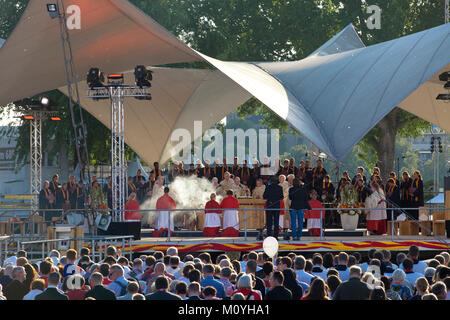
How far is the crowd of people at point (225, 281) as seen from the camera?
28.9 feet

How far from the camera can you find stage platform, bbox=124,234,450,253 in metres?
20.0

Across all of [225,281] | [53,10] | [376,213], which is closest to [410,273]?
[225,281]

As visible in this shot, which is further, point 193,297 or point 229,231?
point 229,231

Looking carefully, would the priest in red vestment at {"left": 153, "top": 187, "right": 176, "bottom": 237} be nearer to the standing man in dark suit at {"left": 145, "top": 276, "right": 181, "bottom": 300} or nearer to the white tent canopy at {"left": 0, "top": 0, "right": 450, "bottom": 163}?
the white tent canopy at {"left": 0, "top": 0, "right": 450, "bottom": 163}

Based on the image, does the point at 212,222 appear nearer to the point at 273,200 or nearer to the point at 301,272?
the point at 273,200

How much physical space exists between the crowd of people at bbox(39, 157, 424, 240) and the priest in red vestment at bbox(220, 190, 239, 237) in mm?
26

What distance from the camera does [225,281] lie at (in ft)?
36.2

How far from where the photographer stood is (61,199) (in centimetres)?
2552

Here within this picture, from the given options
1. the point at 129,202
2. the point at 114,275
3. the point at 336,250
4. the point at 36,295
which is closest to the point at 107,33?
the point at 129,202

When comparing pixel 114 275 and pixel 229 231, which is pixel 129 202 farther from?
pixel 114 275

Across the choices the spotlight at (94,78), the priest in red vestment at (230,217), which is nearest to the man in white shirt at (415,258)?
the priest in red vestment at (230,217)

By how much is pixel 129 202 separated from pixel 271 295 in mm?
14194

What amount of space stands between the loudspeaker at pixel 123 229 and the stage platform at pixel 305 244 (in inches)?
12.7

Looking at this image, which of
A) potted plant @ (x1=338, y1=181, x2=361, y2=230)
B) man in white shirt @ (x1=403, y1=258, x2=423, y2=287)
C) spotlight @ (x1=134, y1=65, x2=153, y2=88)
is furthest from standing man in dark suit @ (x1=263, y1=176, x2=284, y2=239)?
man in white shirt @ (x1=403, y1=258, x2=423, y2=287)
